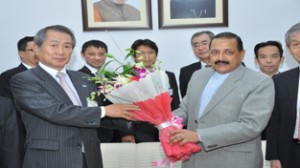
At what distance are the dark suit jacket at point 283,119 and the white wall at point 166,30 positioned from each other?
2.19 metres

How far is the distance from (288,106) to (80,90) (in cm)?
123

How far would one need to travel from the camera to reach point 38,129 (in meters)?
1.83

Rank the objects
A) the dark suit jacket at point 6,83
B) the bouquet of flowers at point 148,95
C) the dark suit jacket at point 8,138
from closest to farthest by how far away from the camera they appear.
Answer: the dark suit jacket at point 8,138 → the bouquet of flowers at point 148,95 → the dark suit jacket at point 6,83

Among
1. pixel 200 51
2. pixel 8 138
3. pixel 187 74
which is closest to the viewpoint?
pixel 8 138

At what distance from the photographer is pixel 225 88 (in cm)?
189

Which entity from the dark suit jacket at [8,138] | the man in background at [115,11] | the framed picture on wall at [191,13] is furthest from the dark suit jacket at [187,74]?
the dark suit jacket at [8,138]

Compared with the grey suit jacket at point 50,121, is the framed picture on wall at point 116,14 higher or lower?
higher

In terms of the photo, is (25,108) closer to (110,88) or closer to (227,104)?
(110,88)

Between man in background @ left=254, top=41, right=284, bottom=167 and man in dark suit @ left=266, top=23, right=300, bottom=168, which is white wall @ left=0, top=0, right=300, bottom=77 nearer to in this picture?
man in background @ left=254, top=41, right=284, bottom=167

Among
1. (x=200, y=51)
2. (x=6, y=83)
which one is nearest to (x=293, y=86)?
(x=200, y=51)

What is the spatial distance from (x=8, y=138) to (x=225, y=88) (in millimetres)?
1102

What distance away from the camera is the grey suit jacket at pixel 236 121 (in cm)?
182

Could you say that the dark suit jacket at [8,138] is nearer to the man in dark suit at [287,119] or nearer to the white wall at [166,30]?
the man in dark suit at [287,119]

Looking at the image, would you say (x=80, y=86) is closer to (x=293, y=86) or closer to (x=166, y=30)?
(x=293, y=86)
